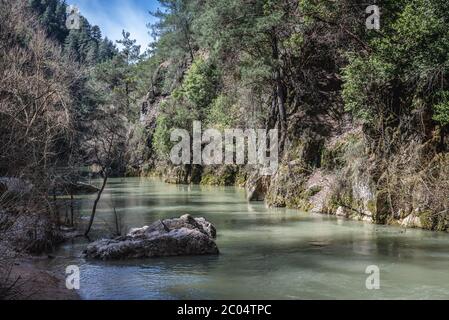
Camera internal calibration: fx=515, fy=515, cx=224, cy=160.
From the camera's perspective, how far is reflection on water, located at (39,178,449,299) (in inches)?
406

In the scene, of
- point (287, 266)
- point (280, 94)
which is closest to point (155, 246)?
point (287, 266)

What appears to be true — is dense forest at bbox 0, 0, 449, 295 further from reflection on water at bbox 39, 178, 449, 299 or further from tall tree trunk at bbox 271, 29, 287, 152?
reflection on water at bbox 39, 178, 449, 299

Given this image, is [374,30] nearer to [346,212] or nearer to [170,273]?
[346,212]

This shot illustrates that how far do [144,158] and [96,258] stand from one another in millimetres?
49242

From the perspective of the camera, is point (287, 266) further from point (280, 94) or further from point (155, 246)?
point (280, 94)

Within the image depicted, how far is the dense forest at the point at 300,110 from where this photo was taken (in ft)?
50.0

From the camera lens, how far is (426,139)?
19.1m

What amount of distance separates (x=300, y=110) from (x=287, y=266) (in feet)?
57.3

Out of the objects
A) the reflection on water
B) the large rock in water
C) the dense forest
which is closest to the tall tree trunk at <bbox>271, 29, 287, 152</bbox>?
the dense forest

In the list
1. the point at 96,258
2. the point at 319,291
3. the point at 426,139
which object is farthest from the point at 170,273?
the point at 426,139

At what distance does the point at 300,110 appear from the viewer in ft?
95.2

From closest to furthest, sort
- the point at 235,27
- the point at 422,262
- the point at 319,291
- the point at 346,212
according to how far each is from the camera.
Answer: the point at 319,291 → the point at 422,262 → the point at 346,212 → the point at 235,27

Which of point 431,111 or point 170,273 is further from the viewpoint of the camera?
point 431,111
